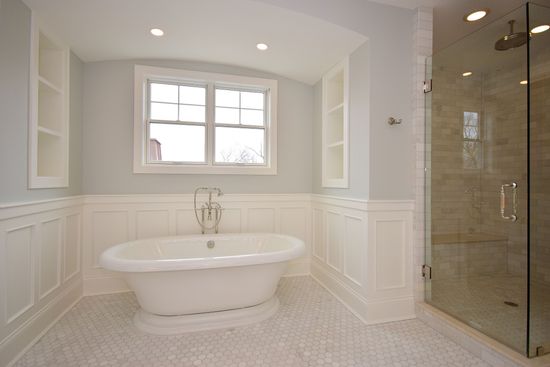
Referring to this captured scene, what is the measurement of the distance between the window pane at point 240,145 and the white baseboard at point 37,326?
6.18ft

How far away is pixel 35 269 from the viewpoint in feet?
6.47

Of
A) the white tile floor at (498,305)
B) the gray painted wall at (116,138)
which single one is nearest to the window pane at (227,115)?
the gray painted wall at (116,138)

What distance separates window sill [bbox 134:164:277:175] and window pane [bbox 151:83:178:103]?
0.76 m

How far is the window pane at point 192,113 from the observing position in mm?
3061

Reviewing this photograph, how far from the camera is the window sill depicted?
285 cm

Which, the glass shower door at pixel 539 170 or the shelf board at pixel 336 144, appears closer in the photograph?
the glass shower door at pixel 539 170

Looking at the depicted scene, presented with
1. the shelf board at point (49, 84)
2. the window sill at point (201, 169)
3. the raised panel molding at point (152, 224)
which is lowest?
the raised panel molding at point (152, 224)

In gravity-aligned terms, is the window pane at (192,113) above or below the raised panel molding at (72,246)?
above

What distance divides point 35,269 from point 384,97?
3018 millimetres

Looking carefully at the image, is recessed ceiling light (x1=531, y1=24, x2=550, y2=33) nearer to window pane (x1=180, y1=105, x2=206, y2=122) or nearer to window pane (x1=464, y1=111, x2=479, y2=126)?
window pane (x1=464, y1=111, x2=479, y2=126)

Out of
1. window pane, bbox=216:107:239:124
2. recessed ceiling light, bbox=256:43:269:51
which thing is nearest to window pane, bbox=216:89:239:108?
window pane, bbox=216:107:239:124

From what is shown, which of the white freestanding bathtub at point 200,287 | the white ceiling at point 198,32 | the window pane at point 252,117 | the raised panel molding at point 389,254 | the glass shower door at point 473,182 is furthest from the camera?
the window pane at point 252,117

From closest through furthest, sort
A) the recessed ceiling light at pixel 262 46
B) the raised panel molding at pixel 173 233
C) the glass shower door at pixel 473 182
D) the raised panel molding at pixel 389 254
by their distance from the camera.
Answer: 1. the raised panel molding at pixel 173 233
2. the glass shower door at pixel 473 182
3. the raised panel molding at pixel 389 254
4. the recessed ceiling light at pixel 262 46

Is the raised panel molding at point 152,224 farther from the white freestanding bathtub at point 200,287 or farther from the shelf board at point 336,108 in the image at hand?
the shelf board at point 336,108
